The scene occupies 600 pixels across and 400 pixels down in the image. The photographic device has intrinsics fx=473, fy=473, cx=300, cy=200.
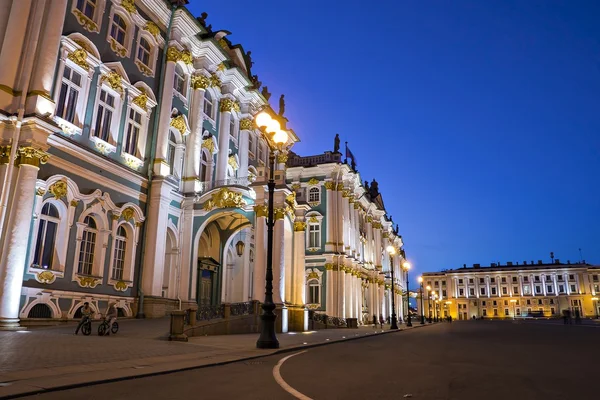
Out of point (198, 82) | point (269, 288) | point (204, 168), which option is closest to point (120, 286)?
point (204, 168)

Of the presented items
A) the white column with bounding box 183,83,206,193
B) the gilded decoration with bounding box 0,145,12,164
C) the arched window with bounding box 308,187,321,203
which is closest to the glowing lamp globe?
the gilded decoration with bounding box 0,145,12,164

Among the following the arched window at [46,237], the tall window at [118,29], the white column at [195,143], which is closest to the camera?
the arched window at [46,237]

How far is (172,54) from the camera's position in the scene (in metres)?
28.6

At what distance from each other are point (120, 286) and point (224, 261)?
10.3 meters

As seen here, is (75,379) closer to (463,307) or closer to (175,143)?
(175,143)

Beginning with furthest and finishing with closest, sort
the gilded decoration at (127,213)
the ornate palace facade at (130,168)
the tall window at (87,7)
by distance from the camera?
the gilded decoration at (127,213), the tall window at (87,7), the ornate palace facade at (130,168)

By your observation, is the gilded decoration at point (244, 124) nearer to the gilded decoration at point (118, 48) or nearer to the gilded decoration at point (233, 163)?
the gilded decoration at point (233, 163)

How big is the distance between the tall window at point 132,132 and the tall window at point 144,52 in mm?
3389

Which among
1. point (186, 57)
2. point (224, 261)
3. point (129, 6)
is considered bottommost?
point (224, 261)

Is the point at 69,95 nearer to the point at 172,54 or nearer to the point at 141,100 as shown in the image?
the point at 141,100

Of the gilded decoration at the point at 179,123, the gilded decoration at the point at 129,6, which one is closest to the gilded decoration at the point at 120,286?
the gilded decoration at the point at 179,123

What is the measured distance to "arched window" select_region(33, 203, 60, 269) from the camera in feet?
65.3

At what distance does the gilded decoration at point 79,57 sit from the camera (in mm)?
21958

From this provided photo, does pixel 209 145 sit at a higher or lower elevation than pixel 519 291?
higher
